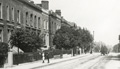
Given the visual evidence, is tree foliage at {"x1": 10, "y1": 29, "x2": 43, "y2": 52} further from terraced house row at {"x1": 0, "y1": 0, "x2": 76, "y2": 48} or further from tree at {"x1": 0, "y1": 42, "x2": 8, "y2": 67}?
tree at {"x1": 0, "y1": 42, "x2": 8, "y2": 67}

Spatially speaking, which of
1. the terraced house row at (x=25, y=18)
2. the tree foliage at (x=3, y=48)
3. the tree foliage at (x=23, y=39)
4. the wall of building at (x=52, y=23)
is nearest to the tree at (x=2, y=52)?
the tree foliage at (x=3, y=48)

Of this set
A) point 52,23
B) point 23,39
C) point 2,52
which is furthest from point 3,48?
point 52,23

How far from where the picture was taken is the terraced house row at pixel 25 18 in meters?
32.5

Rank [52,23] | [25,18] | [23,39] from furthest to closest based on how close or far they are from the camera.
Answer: [52,23], [25,18], [23,39]

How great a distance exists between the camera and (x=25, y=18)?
132ft

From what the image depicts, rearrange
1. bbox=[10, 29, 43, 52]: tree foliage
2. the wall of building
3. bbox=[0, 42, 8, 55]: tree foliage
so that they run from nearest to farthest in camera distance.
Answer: bbox=[0, 42, 8, 55]: tree foliage, bbox=[10, 29, 43, 52]: tree foliage, the wall of building

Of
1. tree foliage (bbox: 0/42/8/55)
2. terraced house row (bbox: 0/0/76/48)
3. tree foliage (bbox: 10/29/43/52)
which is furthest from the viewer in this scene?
terraced house row (bbox: 0/0/76/48)

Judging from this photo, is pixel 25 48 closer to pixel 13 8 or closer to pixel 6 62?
pixel 13 8

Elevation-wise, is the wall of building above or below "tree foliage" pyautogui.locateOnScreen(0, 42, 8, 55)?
above

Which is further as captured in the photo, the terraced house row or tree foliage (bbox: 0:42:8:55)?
the terraced house row

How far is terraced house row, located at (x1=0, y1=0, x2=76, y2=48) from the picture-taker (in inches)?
1278

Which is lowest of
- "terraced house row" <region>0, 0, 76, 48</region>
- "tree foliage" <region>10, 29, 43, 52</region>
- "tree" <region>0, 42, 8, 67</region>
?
"tree" <region>0, 42, 8, 67</region>

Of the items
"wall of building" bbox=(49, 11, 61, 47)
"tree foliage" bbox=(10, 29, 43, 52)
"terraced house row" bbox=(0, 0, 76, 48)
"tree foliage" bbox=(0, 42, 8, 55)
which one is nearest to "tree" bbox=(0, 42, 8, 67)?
"tree foliage" bbox=(0, 42, 8, 55)

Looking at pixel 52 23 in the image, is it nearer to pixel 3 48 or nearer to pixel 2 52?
pixel 3 48
